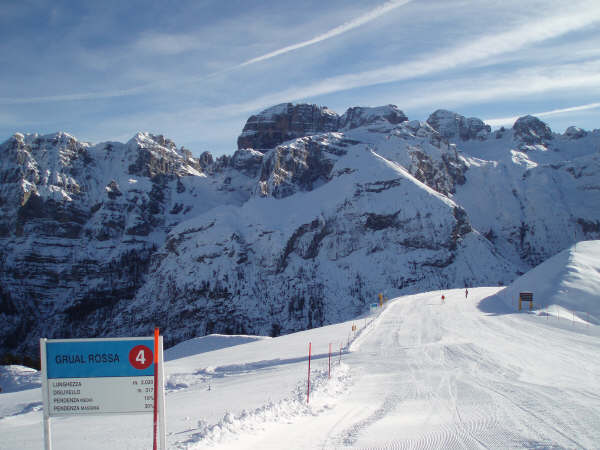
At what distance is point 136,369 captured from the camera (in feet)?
23.2

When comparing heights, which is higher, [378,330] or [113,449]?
[113,449]

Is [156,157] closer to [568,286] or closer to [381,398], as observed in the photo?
[568,286]

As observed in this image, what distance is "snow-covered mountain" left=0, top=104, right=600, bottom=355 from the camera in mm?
105188

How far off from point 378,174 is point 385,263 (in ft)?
79.1

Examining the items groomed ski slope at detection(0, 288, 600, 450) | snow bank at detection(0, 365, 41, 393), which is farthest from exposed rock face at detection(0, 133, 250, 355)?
groomed ski slope at detection(0, 288, 600, 450)

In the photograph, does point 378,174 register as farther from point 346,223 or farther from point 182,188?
point 182,188

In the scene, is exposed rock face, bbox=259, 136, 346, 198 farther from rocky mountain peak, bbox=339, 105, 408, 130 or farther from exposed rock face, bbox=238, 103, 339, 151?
exposed rock face, bbox=238, 103, 339, 151

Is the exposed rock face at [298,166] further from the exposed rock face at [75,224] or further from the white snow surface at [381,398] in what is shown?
the white snow surface at [381,398]

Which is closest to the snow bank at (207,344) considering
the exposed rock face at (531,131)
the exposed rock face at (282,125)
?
the exposed rock face at (282,125)

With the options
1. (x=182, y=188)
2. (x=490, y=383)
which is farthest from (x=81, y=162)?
(x=490, y=383)

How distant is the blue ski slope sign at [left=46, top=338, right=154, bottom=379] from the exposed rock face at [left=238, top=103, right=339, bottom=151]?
614 feet

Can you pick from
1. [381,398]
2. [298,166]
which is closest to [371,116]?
[298,166]

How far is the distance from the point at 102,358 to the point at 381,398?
8073 mm

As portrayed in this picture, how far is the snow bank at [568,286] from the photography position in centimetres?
3169
